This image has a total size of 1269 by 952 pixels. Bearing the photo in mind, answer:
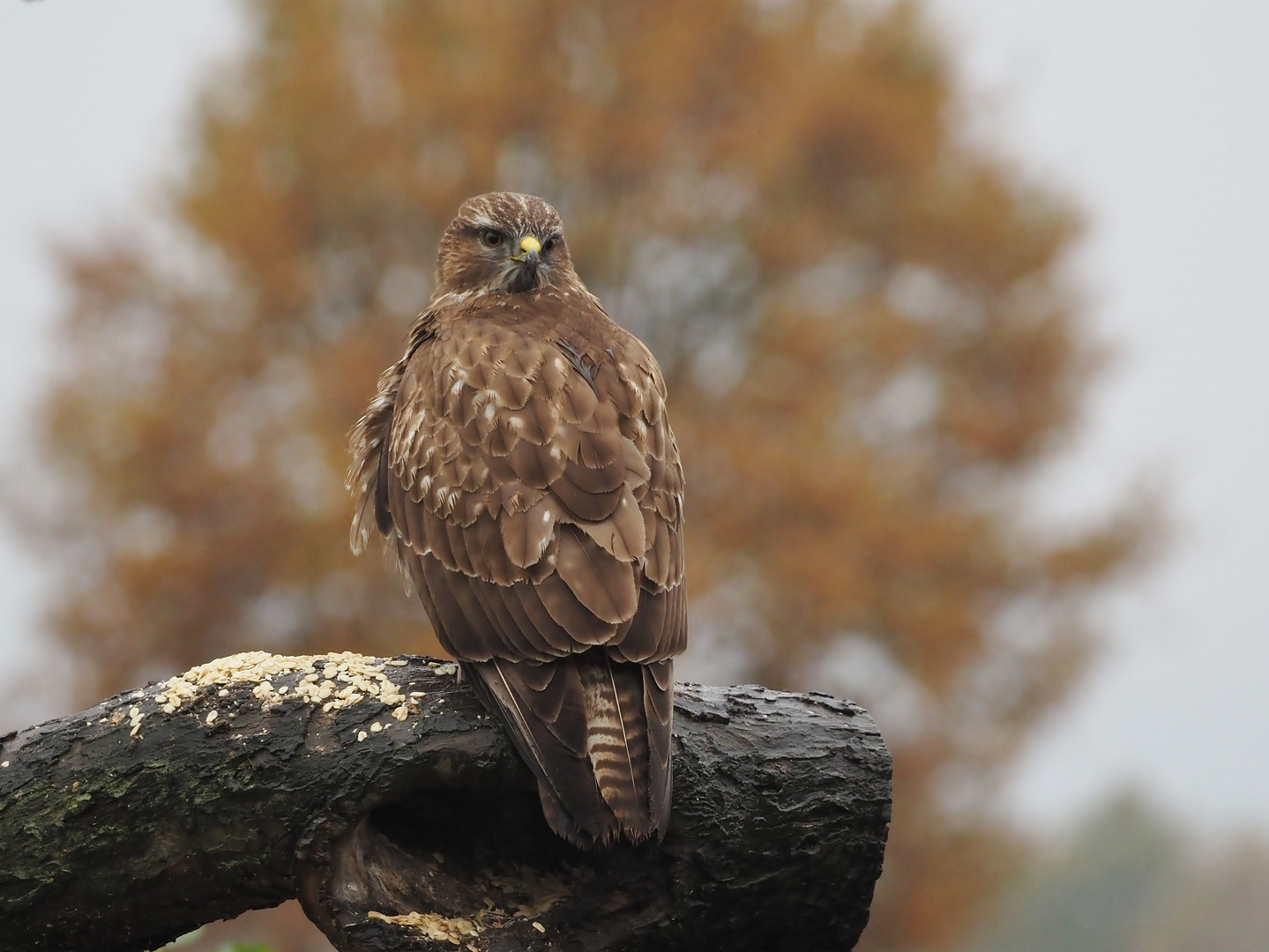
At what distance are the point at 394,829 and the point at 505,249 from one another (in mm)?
2074

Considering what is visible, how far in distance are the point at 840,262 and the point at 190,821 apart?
14864mm

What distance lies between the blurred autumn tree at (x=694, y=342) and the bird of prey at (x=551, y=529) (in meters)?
10.4

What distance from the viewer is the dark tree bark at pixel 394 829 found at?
3586mm

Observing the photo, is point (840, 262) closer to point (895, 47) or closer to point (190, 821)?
point (895, 47)

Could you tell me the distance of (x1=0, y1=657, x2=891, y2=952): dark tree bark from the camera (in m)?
3.59

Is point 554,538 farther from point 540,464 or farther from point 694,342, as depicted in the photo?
point 694,342

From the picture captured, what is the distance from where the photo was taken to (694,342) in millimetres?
17359

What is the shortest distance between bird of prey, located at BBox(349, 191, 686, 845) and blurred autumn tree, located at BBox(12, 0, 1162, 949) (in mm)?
10448

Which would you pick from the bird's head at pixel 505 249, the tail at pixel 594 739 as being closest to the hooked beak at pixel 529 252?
the bird's head at pixel 505 249

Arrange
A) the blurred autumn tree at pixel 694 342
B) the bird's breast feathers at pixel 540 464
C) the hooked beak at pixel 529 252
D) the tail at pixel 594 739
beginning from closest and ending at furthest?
the tail at pixel 594 739 < the bird's breast feathers at pixel 540 464 < the hooked beak at pixel 529 252 < the blurred autumn tree at pixel 694 342

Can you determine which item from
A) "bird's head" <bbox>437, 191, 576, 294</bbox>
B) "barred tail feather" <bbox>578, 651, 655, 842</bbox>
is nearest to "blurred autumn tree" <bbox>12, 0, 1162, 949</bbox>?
"bird's head" <bbox>437, 191, 576, 294</bbox>

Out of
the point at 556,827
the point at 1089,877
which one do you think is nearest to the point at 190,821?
the point at 556,827

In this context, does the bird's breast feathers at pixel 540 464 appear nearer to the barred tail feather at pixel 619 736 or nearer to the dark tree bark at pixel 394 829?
the barred tail feather at pixel 619 736

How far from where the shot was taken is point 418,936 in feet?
11.6
